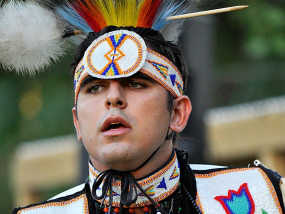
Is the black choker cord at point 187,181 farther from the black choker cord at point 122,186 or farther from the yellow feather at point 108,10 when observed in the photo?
the yellow feather at point 108,10

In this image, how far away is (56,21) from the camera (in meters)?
3.69

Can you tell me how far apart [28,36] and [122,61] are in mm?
586

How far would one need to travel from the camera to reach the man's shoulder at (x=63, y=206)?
3587 millimetres

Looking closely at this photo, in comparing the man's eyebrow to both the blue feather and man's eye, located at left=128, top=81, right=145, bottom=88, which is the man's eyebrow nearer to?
man's eye, located at left=128, top=81, right=145, bottom=88

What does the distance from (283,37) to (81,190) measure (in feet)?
11.3

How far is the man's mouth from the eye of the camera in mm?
3240

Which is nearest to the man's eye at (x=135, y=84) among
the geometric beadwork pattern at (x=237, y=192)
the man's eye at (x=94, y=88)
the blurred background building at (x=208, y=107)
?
the man's eye at (x=94, y=88)

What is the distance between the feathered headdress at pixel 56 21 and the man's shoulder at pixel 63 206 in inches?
27.8

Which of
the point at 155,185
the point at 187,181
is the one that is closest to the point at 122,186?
the point at 155,185

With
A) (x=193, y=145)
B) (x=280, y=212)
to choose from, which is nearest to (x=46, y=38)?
(x=280, y=212)

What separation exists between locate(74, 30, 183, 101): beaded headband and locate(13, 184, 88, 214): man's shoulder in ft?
1.91

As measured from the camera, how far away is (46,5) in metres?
3.67

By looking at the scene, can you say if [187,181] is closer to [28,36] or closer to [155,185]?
[155,185]

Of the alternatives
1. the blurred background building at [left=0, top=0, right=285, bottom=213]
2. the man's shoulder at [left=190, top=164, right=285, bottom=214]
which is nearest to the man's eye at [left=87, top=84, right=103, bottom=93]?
the man's shoulder at [left=190, top=164, right=285, bottom=214]
